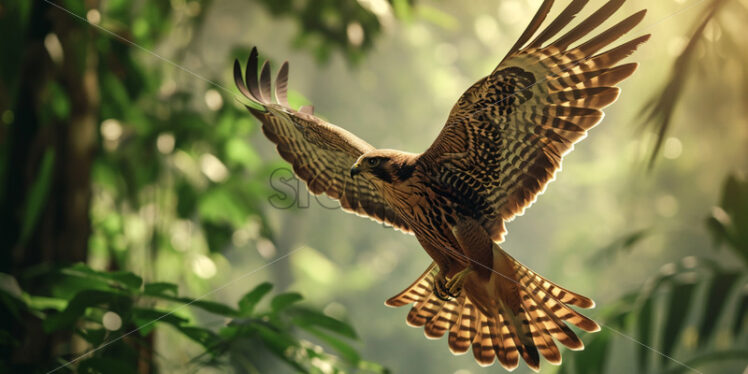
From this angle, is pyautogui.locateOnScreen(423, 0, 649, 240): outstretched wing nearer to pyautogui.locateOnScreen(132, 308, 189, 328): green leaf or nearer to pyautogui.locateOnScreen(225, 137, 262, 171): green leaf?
pyautogui.locateOnScreen(132, 308, 189, 328): green leaf

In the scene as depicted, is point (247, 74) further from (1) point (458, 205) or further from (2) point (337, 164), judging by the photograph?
(1) point (458, 205)

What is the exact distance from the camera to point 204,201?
1.42 m

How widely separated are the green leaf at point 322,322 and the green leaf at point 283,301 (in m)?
0.04

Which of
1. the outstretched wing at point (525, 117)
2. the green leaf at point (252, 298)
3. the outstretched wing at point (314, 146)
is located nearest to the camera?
the outstretched wing at point (525, 117)

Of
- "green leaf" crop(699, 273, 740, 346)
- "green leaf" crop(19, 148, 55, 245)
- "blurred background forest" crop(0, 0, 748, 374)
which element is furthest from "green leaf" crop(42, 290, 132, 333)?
"green leaf" crop(699, 273, 740, 346)

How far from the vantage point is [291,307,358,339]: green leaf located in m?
0.75

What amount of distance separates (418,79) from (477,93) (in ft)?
9.95

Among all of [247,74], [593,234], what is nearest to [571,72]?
[247,74]

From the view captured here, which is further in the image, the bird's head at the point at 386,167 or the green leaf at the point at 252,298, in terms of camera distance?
the green leaf at the point at 252,298

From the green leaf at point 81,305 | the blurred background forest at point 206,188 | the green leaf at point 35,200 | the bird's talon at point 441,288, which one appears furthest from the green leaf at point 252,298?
the green leaf at point 35,200

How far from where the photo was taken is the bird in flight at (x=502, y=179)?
15.5 inches

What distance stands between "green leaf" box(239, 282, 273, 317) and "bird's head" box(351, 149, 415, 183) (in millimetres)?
317

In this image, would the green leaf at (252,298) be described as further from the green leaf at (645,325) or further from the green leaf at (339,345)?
the green leaf at (645,325)

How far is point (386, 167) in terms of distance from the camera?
0.43 m
